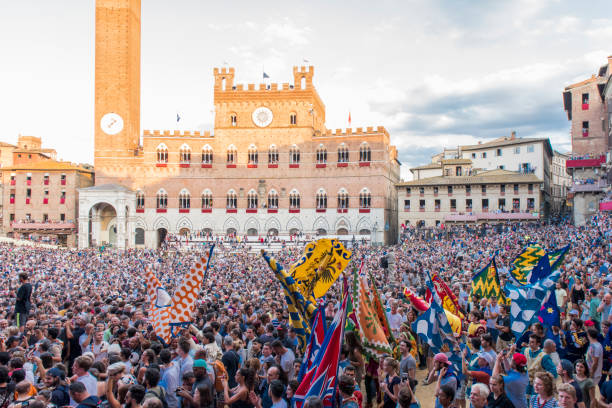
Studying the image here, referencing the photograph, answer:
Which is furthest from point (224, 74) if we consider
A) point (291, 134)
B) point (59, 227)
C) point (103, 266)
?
point (103, 266)

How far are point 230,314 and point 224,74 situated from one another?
42137mm

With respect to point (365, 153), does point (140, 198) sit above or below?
below

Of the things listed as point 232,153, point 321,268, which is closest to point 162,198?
point 232,153

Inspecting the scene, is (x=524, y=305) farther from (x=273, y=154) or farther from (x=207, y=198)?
(x=207, y=198)

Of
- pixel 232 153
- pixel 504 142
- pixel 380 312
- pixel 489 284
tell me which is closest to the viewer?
pixel 380 312

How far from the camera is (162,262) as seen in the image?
3509cm

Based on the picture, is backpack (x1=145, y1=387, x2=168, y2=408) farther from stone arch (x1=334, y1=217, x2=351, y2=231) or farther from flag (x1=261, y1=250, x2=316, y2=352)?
stone arch (x1=334, y1=217, x2=351, y2=231)

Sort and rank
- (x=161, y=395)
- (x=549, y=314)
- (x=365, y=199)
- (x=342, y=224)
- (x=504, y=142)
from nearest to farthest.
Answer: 1. (x=161, y=395)
2. (x=549, y=314)
3. (x=365, y=199)
4. (x=342, y=224)
5. (x=504, y=142)

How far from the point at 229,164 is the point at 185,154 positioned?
463 centimetres

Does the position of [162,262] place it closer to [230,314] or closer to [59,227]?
[59,227]

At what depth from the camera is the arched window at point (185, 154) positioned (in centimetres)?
5019

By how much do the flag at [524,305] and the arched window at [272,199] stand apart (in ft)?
131

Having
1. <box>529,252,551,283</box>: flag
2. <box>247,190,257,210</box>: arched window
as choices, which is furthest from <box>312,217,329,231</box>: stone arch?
<box>529,252,551,283</box>: flag

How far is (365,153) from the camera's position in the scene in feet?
159
